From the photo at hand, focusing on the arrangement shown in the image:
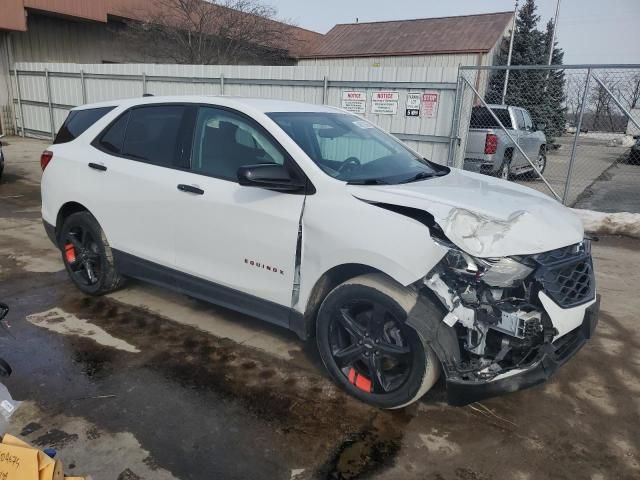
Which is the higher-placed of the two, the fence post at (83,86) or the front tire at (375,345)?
the fence post at (83,86)

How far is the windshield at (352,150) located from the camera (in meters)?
3.30

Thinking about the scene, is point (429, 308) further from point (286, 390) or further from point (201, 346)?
point (201, 346)

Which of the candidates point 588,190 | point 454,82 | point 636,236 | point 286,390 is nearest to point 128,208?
point 286,390

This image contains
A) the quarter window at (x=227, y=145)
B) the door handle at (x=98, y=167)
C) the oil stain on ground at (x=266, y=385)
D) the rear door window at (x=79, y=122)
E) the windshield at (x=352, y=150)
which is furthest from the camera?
the rear door window at (x=79, y=122)

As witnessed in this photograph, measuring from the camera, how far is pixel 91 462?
2.51 metres

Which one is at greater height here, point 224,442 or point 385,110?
point 385,110

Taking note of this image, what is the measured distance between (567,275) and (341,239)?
1.28m

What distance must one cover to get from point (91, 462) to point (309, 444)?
1112 mm

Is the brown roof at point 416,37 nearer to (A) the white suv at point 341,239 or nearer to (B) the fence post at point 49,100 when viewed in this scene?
(B) the fence post at point 49,100

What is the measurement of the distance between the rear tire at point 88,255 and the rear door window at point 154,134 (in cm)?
77

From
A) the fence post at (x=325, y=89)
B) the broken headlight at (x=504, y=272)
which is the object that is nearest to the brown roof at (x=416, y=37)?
the fence post at (x=325, y=89)

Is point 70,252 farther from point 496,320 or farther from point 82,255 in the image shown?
point 496,320

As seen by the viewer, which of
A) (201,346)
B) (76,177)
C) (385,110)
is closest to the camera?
(201,346)

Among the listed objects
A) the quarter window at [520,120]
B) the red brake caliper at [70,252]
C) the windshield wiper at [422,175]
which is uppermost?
the quarter window at [520,120]
